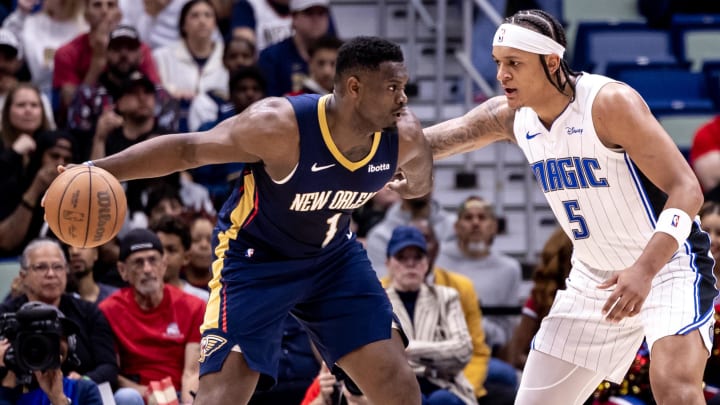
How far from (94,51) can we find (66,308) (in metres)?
3.28

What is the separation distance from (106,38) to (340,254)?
506 cm

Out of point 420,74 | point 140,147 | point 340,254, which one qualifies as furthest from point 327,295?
point 420,74

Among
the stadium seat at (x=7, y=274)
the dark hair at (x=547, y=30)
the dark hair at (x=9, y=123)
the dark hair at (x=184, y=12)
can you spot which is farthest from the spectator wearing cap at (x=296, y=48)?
the dark hair at (x=547, y=30)

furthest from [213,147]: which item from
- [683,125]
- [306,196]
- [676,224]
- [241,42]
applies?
[683,125]

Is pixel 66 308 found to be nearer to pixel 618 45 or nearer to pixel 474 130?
pixel 474 130

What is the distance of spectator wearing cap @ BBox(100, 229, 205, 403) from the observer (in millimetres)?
7285

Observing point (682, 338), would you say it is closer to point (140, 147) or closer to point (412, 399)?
point (412, 399)

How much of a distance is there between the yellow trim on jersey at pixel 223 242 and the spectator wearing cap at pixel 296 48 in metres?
4.88

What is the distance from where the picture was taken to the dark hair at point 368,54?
5.16m

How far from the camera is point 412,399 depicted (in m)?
5.32

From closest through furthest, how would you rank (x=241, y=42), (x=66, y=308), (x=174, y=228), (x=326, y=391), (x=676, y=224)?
(x=676, y=224)
(x=326, y=391)
(x=66, y=308)
(x=174, y=228)
(x=241, y=42)

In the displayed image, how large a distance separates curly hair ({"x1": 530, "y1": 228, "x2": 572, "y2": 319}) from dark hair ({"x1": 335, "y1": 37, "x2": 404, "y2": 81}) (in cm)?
322

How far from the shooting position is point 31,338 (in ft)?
21.2

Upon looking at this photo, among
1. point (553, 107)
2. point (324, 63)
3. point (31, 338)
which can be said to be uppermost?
point (324, 63)
